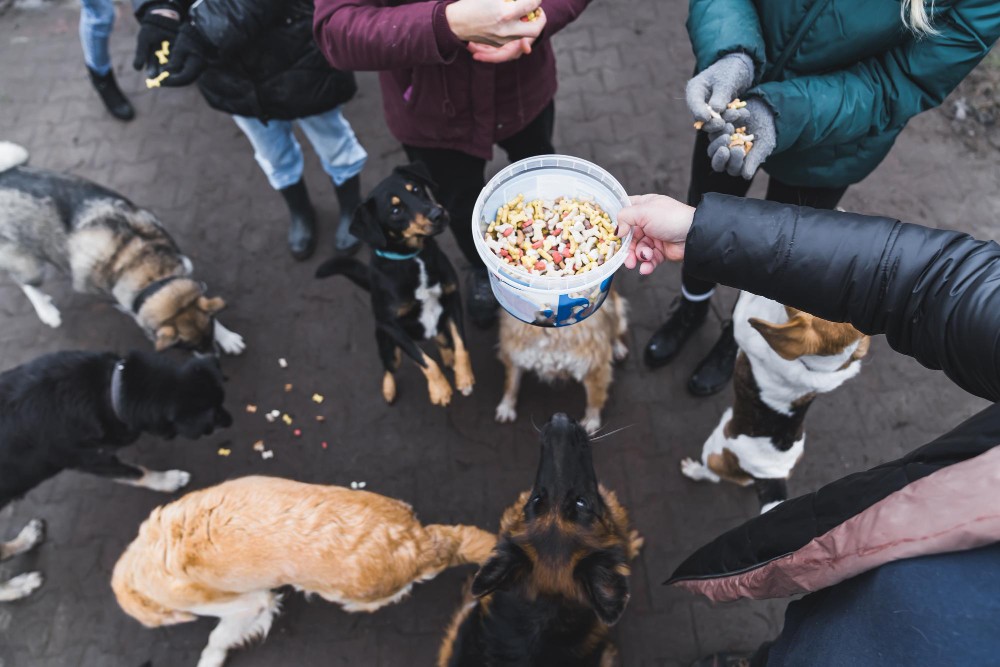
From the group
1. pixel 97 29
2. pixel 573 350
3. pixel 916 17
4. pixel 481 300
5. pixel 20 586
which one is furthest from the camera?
pixel 97 29

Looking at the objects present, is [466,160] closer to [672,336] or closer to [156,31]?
[156,31]

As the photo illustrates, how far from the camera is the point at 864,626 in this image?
1499 millimetres

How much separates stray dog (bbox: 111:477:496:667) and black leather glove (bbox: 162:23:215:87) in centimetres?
218

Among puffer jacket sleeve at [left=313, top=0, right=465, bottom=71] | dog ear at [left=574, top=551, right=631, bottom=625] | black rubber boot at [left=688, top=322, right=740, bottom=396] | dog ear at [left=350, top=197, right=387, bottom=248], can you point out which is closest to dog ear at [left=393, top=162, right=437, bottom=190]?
dog ear at [left=350, top=197, right=387, bottom=248]

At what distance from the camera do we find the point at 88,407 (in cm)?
348

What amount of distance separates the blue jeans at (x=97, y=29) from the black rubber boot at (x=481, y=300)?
3.90m

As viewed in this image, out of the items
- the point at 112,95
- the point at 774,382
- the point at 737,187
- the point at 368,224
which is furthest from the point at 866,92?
the point at 112,95

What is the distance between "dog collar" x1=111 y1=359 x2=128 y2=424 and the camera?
11.2 feet

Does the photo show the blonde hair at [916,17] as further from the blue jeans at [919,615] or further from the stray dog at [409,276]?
the stray dog at [409,276]

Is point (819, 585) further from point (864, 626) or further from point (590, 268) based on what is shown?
point (590, 268)

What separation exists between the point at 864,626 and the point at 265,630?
11.1ft

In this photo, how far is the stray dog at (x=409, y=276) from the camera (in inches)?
128

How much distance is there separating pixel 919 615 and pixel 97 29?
21.9ft

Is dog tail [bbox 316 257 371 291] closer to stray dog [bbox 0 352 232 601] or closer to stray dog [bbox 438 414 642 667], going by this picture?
stray dog [bbox 0 352 232 601]
